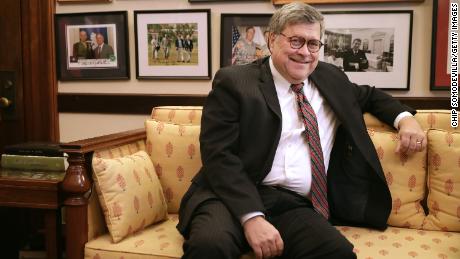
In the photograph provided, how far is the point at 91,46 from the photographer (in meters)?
2.91

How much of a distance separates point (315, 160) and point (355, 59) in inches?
37.1

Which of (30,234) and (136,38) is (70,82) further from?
(30,234)

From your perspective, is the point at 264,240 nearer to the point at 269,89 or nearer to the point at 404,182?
the point at 269,89

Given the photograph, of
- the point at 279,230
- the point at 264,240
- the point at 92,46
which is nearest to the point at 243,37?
the point at 92,46

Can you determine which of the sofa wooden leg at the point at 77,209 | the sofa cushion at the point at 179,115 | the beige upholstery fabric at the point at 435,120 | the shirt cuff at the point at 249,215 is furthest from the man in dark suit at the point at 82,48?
the beige upholstery fabric at the point at 435,120

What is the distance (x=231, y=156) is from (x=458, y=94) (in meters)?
1.44

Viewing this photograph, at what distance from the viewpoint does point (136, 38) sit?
2834 millimetres

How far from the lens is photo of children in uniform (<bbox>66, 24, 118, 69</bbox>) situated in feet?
9.43

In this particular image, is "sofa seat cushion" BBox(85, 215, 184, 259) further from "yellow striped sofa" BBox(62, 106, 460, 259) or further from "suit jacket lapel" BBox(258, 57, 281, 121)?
"suit jacket lapel" BBox(258, 57, 281, 121)

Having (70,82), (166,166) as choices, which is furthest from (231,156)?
(70,82)

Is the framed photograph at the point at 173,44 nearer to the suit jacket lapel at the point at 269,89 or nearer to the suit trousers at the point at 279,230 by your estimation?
the suit jacket lapel at the point at 269,89

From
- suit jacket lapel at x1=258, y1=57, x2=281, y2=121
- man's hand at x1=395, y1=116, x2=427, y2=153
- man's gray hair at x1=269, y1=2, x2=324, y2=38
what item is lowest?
man's hand at x1=395, y1=116, x2=427, y2=153

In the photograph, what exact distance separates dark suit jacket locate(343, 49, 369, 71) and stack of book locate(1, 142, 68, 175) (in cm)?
163

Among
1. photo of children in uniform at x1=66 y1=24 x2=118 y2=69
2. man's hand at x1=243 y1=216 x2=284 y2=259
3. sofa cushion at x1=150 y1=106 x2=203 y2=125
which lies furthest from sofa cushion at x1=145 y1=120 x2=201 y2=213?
photo of children in uniform at x1=66 y1=24 x2=118 y2=69
